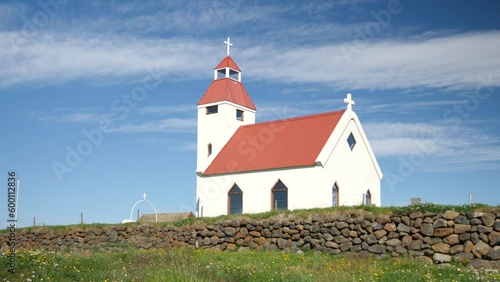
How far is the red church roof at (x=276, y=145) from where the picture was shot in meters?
36.0

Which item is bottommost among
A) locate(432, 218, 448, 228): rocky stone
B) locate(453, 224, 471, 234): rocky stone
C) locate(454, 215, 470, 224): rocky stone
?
locate(453, 224, 471, 234): rocky stone

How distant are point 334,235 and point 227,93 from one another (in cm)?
2086

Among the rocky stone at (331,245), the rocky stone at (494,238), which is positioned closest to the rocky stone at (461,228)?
the rocky stone at (494,238)

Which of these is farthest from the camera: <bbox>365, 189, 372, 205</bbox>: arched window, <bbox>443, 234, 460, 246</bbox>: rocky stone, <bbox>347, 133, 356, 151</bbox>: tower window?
<bbox>365, 189, 372, 205</bbox>: arched window

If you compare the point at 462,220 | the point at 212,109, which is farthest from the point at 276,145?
the point at 462,220

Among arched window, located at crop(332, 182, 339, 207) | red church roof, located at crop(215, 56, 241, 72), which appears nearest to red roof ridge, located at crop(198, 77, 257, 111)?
red church roof, located at crop(215, 56, 241, 72)

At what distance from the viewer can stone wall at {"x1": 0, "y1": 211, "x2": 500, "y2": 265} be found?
21.2 meters

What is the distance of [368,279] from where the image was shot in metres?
15.6

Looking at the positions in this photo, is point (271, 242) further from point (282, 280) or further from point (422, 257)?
point (282, 280)

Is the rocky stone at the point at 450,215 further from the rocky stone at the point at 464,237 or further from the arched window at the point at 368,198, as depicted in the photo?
the arched window at the point at 368,198

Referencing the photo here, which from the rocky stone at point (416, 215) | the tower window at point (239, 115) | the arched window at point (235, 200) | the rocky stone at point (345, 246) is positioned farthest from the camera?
the tower window at point (239, 115)

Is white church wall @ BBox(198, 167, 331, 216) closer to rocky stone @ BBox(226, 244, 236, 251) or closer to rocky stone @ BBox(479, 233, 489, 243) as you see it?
rocky stone @ BBox(226, 244, 236, 251)

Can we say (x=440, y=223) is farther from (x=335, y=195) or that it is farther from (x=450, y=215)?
(x=335, y=195)

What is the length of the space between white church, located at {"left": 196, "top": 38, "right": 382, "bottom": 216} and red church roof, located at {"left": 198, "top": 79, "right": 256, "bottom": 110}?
90 mm
